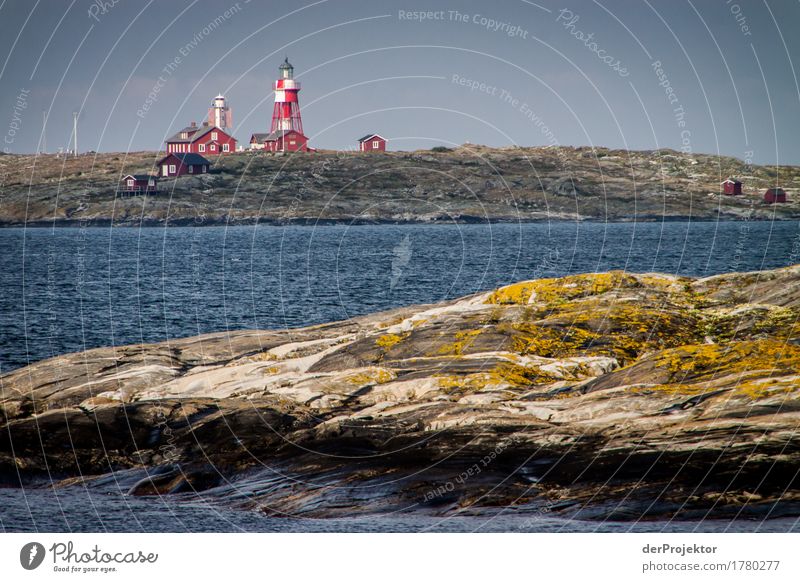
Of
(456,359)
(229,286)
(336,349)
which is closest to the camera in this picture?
(456,359)

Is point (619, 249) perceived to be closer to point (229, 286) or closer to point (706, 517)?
point (229, 286)

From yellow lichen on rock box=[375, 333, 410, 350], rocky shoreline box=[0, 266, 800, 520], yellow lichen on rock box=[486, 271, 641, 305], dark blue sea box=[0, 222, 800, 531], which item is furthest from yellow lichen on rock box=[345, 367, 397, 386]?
dark blue sea box=[0, 222, 800, 531]

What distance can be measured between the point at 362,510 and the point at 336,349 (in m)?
8.91

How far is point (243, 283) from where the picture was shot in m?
101

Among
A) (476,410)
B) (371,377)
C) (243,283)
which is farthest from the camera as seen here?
(243,283)

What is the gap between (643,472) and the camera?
77.3ft

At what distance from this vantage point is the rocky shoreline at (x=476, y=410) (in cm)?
2358

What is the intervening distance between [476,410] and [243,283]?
251 feet

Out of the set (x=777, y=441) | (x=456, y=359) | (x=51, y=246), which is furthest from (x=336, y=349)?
(x=51, y=246)

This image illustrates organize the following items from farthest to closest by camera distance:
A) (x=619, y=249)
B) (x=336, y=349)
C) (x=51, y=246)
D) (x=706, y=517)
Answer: (x=51, y=246), (x=619, y=249), (x=336, y=349), (x=706, y=517)

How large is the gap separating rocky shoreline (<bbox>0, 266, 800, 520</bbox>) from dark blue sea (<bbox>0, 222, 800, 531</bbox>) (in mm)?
1126

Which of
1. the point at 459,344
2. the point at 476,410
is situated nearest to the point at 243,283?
the point at 459,344

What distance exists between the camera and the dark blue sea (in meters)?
23.6

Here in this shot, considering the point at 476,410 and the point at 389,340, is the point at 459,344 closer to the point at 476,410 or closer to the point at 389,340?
the point at 389,340
